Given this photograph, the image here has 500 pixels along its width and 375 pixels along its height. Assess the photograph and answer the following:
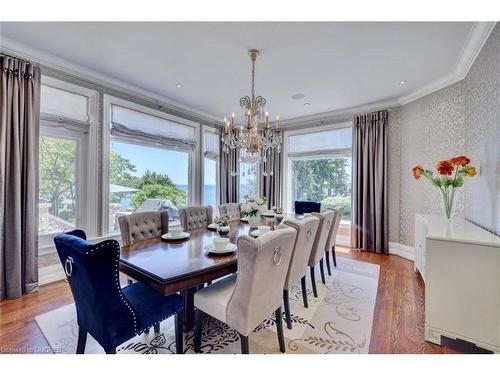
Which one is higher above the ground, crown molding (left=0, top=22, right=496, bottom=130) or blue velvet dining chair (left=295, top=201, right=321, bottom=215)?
crown molding (left=0, top=22, right=496, bottom=130)

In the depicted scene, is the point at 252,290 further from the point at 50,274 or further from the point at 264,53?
the point at 50,274

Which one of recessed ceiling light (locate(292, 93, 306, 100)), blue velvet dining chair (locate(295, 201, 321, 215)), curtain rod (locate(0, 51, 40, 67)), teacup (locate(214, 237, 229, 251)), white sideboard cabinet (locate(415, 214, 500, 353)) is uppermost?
recessed ceiling light (locate(292, 93, 306, 100))

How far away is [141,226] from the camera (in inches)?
92.2

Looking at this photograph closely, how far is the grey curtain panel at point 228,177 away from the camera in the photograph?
17.1 ft

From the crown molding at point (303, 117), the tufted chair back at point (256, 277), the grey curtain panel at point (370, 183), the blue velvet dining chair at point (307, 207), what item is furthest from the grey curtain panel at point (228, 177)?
the tufted chair back at point (256, 277)

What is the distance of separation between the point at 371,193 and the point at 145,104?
4182mm

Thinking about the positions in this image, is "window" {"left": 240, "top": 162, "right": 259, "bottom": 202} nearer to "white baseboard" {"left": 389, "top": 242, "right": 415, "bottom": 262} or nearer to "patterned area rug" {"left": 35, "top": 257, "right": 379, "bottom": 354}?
"white baseboard" {"left": 389, "top": 242, "right": 415, "bottom": 262}

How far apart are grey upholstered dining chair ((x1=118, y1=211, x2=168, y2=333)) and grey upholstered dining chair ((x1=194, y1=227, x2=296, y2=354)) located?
752 millimetres

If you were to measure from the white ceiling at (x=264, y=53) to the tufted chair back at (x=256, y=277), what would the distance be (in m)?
Answer: 1.92

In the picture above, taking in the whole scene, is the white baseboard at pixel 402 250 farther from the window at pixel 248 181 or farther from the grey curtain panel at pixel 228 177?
the grey curtain panel at pixel 228 177

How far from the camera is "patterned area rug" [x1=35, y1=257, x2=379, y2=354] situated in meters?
1.76

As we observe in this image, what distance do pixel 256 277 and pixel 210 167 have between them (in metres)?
3.95

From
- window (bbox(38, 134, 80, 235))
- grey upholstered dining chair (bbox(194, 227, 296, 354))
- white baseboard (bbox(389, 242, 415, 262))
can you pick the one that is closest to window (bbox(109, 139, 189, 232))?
window (bbox(38, 134, 80, 235))
